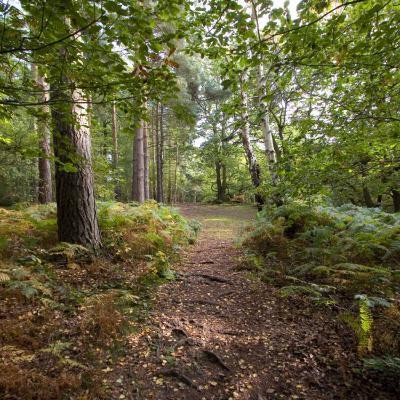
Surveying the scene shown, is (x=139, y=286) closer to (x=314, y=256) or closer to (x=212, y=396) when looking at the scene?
(x=212, y=396)

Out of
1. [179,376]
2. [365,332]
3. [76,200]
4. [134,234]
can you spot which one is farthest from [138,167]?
[365,332]

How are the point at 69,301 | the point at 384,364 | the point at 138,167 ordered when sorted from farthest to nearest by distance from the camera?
the point at 138,167 → the point at 69,301 → the point at 384,364

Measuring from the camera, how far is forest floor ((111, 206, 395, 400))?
9.53 feet

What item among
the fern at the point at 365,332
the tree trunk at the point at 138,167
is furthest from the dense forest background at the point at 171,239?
the tree trunk at the point at 138,167

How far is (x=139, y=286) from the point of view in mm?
4996

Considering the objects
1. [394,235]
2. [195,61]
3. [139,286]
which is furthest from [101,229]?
[195,61]

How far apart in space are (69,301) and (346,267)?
15.0ft

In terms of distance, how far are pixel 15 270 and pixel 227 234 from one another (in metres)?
8.01

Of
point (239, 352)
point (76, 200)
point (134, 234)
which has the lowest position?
point (239, 352)

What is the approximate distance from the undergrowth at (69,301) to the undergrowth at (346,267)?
95.6 inches

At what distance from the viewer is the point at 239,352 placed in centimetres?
353

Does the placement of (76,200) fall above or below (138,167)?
below

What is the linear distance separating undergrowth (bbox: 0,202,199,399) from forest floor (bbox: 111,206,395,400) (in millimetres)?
296

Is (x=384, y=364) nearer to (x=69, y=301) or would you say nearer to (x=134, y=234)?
(x=69, y=301)
